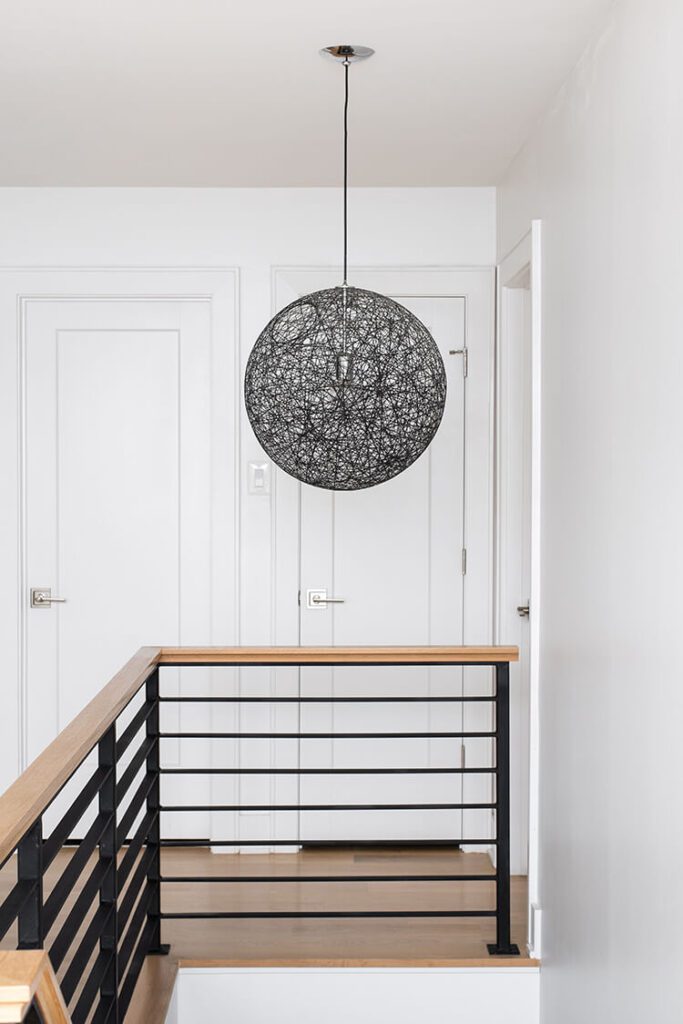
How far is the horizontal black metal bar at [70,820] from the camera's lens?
163cm

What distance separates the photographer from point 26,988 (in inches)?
34.2

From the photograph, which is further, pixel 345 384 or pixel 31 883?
pixel 345 384

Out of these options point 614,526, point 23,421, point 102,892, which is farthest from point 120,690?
point 23,421

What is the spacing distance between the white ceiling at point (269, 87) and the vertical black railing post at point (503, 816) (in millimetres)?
1673

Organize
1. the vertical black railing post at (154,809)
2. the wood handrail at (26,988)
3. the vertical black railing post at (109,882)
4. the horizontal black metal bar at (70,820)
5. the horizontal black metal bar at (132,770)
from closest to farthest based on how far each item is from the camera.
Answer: the wood handrail at (26,988)
the horizontal black metal bar at (70,820)
the vertical black railing post at (109,882)
the horizontal black metal bar at (132,770)
the vertical black railing post at (154,809)

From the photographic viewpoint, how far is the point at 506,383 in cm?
373

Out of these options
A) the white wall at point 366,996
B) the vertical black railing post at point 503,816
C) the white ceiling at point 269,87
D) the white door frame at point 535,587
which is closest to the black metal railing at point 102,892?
the white wall at point 366,996

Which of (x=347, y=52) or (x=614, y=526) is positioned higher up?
(x=347, y=52)

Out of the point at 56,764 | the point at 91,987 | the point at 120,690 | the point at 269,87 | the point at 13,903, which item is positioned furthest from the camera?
the point at 269,87

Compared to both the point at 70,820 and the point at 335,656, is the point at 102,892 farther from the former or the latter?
the point at 335,656

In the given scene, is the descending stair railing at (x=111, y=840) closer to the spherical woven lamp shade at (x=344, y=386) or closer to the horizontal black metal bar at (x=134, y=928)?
the horizontal black metal bar at (x=134, y=928)

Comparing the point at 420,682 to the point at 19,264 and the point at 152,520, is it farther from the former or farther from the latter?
the point at 19,264

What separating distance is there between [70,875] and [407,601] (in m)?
2.24

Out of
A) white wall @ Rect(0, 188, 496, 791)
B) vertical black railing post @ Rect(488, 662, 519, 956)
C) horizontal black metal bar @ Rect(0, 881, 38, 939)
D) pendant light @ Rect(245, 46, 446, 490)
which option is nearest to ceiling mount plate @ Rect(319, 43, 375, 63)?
pendant light @ Rect(245, 46, 446, 490)
